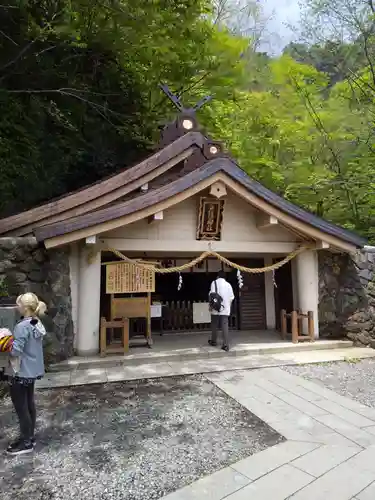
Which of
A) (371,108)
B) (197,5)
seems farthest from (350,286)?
(197,5)

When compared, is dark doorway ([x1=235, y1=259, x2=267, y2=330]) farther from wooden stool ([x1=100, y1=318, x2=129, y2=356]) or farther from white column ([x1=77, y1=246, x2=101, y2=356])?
white column ([x1=77, y1=246, x2=101, y2=356])

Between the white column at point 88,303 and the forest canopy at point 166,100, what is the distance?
161 inches

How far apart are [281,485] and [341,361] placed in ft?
17.1

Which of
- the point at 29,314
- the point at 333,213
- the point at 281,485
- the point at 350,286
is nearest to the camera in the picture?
the point at 281,485

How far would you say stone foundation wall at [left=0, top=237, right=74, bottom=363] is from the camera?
23.8ft

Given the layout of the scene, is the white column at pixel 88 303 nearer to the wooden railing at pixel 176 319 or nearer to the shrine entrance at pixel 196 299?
the shrine entrance at pixel 196 299

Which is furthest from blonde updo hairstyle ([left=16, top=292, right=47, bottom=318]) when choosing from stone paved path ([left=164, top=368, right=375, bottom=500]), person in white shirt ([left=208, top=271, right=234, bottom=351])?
person in white shirt ([left=208, top=271, right=234, bottom=351])

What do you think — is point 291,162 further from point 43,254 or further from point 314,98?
point 43,254

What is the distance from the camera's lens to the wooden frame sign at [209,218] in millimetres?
8852

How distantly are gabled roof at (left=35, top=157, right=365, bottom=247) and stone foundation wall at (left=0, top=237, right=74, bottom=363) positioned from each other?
0.68 metres

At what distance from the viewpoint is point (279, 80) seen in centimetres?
1609

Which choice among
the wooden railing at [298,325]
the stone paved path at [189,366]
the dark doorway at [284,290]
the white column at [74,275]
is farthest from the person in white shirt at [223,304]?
the white column at [74,275]

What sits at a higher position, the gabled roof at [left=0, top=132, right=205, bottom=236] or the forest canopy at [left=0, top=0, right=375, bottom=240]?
the forest canopy at [left=0, top=0, right=375, bottom=240]

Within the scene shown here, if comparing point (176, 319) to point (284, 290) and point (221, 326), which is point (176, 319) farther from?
point (284, 290)
